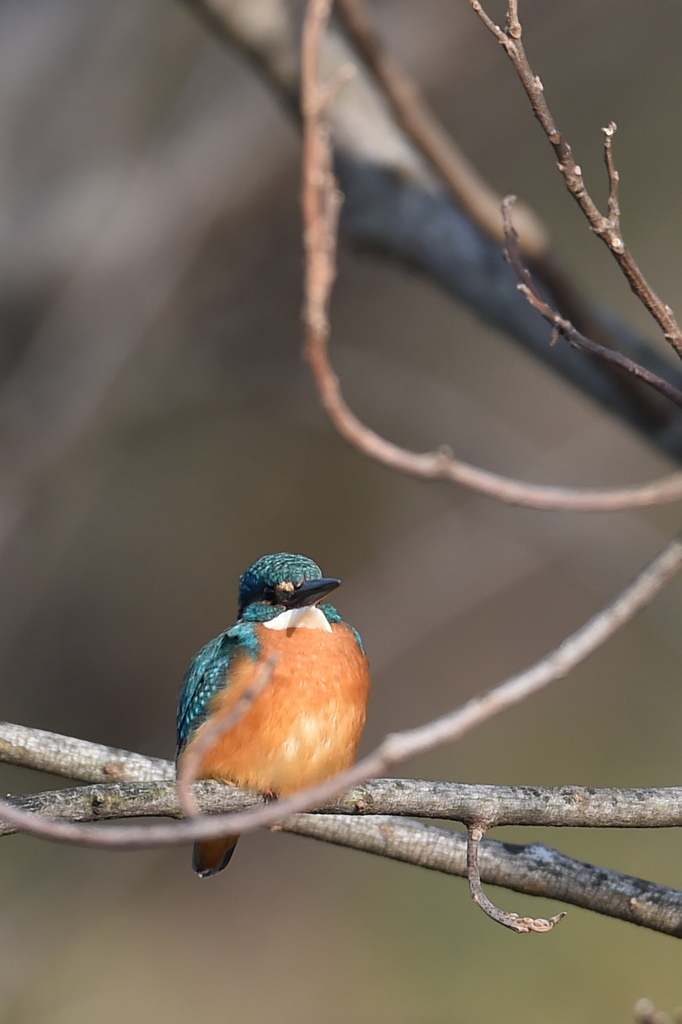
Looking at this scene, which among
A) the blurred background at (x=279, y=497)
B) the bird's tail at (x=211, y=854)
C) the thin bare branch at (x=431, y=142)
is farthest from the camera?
the blurred background at (x=279, y=497)

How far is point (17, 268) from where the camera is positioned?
5121 millimetres

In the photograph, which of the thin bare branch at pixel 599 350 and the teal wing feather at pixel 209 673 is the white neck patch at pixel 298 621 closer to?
the teal wing feather at pixel 209 673

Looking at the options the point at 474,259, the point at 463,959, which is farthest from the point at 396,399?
the point at 463,959

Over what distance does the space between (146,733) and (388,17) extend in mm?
4404

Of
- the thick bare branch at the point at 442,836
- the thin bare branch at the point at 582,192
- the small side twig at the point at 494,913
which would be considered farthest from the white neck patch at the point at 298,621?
the thin bare branch at the point at 582,192

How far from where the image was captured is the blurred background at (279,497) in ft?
17.0

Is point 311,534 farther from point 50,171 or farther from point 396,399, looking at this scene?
point 50,171

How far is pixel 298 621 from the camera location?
2.63 m

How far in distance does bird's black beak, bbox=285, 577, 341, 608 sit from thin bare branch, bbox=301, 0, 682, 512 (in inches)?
54.9

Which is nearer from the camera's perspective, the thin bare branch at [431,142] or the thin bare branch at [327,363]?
the thin bare branch at [327,363]

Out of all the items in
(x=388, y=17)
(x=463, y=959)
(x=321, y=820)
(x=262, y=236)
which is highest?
(x=388, y=17)

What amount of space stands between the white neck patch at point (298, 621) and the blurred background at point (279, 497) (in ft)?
7.89

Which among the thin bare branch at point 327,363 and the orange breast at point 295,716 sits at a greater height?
the thin bare branch at point 327,363

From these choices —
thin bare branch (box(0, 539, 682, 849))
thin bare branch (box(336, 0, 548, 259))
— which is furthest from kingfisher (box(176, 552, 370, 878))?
thin bare branch (box(336, 0, 548, 259))
